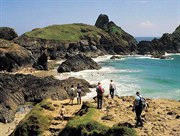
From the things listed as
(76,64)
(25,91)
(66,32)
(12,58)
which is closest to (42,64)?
(12,58)

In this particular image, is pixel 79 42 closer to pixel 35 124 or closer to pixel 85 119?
pixel 35 124

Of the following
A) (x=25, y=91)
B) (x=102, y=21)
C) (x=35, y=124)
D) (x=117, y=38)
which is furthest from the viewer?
(x=102, y=21)

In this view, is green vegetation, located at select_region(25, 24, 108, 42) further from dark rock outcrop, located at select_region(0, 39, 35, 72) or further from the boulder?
dark rock outcrop, located at select_region(0, 39, 35, 72)

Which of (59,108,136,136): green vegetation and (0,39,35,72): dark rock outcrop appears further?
(0,39,35,72): dark rock outcrop

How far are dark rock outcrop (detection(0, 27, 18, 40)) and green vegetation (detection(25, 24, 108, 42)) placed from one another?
429 inches

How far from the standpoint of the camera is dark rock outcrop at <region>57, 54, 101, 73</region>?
72688 millimetres

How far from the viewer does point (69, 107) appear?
25625 mm

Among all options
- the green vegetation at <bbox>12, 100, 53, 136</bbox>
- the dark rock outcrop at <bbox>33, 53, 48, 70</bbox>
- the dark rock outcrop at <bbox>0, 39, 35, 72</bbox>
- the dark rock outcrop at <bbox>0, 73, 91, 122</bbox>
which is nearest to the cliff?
the dark rock outcrop at <bbox>0, 39, 35, 72</bbox>

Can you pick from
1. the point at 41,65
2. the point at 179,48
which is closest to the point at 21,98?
the point at 41,65

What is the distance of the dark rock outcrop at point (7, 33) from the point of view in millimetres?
105238

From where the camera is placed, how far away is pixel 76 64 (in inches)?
2977

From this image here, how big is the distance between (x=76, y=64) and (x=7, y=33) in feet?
135

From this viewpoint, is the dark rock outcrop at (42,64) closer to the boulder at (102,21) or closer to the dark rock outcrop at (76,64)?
the dark rock outcrop at (76,64)

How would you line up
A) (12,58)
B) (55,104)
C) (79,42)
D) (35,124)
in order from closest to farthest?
1. (35,124)
2. (55,104)
3. (12,58)
4. (79,42)
